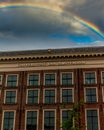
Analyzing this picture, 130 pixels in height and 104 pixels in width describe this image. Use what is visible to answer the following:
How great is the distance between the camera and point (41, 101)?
4422 cm

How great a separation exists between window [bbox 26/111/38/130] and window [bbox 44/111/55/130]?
142 centimetres

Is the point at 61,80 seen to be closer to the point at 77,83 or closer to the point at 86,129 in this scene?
the point at 77,83

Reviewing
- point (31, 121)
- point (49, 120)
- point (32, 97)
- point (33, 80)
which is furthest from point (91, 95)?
point (31, 121)

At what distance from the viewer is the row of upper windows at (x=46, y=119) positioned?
138 ft

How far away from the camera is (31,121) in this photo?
4319cm

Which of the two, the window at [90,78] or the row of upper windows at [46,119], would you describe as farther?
the window at [90,78]

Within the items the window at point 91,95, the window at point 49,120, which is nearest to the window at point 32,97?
the window at point 49,120

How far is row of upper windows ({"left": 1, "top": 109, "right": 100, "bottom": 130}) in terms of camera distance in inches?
1661

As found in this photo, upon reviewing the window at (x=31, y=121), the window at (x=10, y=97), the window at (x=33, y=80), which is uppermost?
the window at (x=33, y=80)

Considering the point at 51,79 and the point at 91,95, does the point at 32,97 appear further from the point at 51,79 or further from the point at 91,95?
the point at 91,95

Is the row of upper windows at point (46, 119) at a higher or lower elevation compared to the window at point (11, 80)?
lower

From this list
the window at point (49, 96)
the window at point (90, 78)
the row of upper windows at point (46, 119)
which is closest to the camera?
the row of upper windows at point (46, 119)

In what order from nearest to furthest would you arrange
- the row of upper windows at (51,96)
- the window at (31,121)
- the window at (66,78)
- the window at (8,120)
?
the window at (31,121) < the window at (8,120) < the row of upper windows at (51,96) < the window at (66,78)

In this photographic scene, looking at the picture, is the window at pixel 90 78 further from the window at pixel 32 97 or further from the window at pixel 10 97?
the window at pixel 10 97
